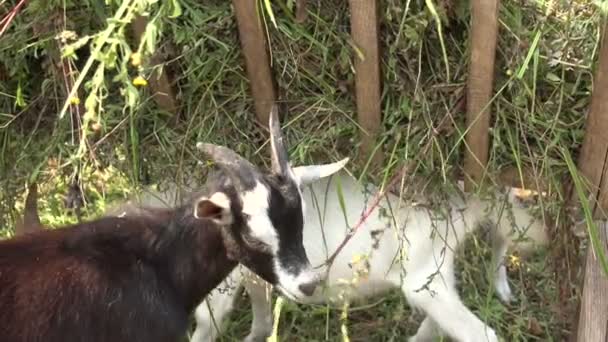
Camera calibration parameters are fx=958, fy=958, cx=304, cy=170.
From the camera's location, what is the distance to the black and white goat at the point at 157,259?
9.89 ft

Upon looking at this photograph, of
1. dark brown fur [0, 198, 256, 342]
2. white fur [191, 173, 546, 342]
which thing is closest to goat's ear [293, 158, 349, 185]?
dark brown fur [0, 198, 256, 342]

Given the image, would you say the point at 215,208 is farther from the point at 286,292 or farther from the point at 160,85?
the point at 160,85

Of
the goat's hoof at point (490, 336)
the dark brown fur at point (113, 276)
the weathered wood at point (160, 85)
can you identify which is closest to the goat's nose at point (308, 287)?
the dark brown fur at point (113, 276)

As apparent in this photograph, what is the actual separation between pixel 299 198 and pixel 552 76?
3.08 feet

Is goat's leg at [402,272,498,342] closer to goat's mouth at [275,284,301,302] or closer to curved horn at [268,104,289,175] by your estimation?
goat's mouth at [275,284,301,302]

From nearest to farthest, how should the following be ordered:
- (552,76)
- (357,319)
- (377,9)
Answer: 1. (377,9)
2. (552,76)
3. (357,319)

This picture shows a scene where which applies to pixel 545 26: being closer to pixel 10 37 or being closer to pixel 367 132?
pixel 367 132

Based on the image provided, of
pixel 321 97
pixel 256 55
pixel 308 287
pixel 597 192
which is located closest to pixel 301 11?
pixel 256 55

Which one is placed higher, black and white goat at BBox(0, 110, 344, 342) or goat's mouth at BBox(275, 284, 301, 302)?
black and white goat at BBox(0, 110, 344, 342)

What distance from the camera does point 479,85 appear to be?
3.04 m

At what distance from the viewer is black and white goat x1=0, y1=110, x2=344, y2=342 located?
301cm

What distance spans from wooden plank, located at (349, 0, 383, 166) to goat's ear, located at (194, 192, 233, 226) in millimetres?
577

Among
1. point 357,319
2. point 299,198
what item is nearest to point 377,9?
point 299,198

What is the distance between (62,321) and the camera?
3055 millimetres
